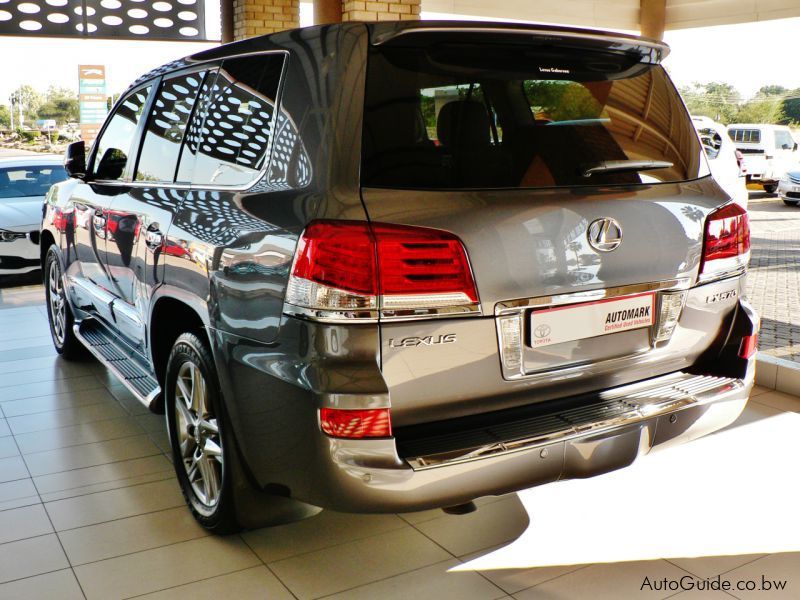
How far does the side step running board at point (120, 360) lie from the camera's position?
3.23 m

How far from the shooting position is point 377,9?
248 inches

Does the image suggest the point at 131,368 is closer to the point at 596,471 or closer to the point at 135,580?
the point at 135,580

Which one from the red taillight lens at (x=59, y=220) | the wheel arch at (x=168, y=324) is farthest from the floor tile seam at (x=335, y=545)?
the red taillight lens at (x=59, y=220)

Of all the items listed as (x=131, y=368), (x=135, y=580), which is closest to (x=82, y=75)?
(x=131, y=368)

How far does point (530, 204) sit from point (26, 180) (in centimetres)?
829

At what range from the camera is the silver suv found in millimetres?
2045

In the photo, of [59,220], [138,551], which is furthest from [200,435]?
[59,220]

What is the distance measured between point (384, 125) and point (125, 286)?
5.53ft

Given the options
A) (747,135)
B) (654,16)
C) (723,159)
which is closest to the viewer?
(723,159)

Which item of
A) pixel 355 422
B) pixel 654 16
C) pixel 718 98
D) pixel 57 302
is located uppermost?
pixel 654 16

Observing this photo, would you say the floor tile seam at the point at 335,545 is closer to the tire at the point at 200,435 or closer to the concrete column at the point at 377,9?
the tire at the point at 200,435

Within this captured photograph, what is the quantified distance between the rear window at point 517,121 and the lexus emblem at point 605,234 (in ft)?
0.44

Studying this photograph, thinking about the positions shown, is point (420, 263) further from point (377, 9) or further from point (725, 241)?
point (377, 9)

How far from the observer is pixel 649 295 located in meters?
2.40
